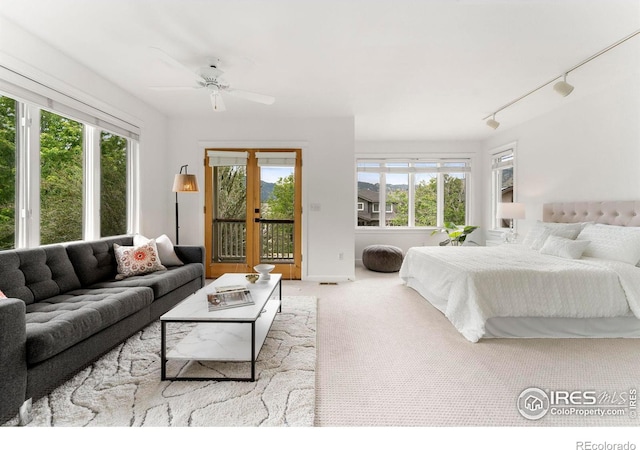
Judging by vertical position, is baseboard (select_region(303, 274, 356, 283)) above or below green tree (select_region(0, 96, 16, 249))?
below

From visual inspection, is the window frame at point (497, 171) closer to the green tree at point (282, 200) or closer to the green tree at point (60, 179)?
the green tree at point (282, 200)

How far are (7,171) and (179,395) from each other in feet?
7.43

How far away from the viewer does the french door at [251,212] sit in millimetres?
4816

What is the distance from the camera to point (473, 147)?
626cm

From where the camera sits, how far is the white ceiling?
7.01 ft

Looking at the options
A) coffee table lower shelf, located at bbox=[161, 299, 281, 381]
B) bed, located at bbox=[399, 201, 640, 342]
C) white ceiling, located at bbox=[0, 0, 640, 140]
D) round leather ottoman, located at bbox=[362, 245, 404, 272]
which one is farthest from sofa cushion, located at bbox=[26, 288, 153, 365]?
round leather ottoman, located at bbox=[362, 245, 404, 272]

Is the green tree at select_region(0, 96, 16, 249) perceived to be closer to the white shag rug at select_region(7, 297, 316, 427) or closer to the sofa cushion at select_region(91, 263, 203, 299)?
the sofa cushion at select_region(91, 263, 203, 299)

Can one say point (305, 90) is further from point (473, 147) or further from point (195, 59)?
point (473, 147)

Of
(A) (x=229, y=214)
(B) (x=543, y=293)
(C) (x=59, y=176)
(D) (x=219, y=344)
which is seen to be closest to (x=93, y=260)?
(C) (x=59, y=176)

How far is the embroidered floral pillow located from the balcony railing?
164 centimetres

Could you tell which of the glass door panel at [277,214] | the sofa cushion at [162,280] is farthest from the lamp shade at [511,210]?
the sofa cushion at [162,280]

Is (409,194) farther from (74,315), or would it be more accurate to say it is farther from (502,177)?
(74,315)

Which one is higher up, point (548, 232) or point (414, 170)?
point (414, 170)

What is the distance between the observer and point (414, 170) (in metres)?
6.39
